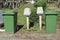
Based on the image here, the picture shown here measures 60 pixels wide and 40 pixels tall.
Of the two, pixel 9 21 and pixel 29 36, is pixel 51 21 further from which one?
pixel 9 21

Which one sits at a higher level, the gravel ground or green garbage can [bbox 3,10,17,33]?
green garbage can [bbox 3,10,17,33]

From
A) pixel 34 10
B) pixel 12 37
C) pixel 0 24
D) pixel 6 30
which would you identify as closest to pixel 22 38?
pixel 12 37

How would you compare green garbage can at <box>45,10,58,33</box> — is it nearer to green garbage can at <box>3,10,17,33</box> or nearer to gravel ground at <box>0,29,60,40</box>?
gravel ground at <box>0,29,60,40</box>

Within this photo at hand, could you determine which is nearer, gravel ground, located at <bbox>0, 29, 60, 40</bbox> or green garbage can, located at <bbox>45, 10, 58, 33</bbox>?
gravel ground, located at <bbox>0, 29, 60, 40</bbox>

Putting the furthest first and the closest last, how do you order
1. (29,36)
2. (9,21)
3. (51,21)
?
(9,21) < (51,21) < (29,36)

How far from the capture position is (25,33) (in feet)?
39.9

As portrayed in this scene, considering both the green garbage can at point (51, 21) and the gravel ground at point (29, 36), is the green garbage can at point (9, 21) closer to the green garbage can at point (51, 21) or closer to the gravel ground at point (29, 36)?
the gravel ground at point (29, 36)

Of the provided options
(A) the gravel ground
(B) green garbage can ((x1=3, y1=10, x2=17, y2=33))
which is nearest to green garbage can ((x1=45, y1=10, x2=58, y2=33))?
(A) the gravel ground

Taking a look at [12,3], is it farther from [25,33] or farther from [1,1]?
[25,33]

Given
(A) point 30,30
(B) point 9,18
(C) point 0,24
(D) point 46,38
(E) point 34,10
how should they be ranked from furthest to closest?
1. (E) point 34,10
2. (C) point 0,24
3. (A) point 30,30
4. (B) point 9,18
5. (D) point 46,38

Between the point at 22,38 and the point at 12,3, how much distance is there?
61.0 feet

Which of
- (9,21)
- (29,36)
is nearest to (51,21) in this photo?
(29,36)

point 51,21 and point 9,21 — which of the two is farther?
point 9,21

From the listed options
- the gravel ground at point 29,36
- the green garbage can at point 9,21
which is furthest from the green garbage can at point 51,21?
the green garbage can at point 9,21
